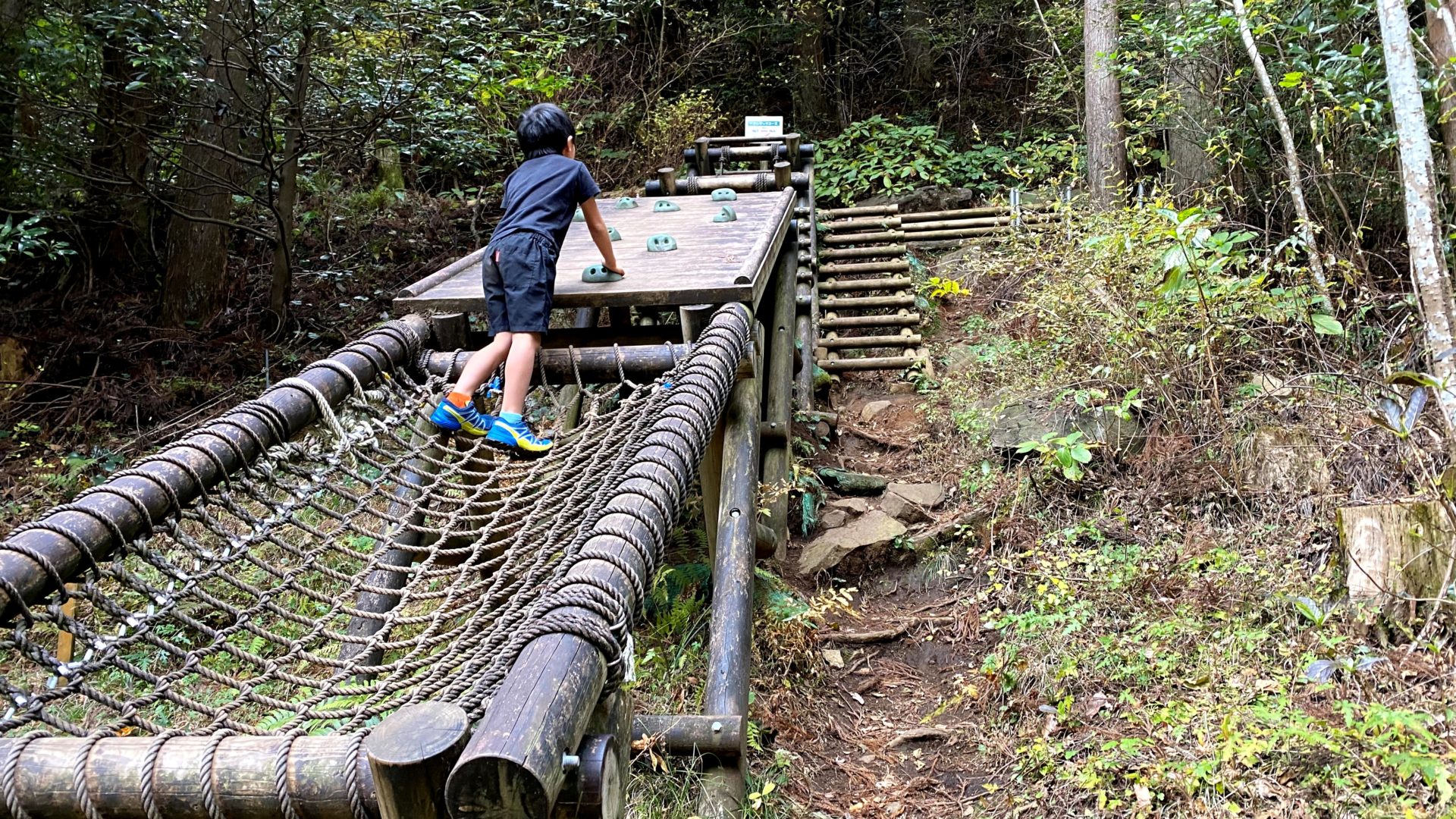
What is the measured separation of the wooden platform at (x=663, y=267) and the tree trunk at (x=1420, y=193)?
248 centimetres

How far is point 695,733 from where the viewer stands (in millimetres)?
2730

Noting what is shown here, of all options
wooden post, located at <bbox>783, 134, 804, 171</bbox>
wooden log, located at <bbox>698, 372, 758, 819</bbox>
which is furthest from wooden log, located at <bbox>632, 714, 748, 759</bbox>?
wooden post, located at <bbox>783, 134, 804, 171</bbox>

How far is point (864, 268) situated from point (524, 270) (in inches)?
184

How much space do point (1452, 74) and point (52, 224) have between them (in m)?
8.73

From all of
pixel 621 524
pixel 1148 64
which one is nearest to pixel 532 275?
pixel 621 524

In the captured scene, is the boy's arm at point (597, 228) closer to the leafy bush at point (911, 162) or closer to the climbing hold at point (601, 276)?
the climbing hold at point (601, 276)

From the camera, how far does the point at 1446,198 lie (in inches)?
196

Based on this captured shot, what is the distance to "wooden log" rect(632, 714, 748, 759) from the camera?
107 inches

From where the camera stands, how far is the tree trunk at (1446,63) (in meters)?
3.84

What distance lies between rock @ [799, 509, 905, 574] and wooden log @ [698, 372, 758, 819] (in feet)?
3.24

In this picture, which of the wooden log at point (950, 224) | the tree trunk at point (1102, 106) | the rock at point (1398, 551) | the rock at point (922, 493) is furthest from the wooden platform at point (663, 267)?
the wooden log at point (950, 224)

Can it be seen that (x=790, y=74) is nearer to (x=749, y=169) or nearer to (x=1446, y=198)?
(x=749, y=169)

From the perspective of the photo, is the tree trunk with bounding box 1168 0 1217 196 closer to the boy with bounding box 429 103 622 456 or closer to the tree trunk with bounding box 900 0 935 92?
the boy with bounding box 429 103 622 456

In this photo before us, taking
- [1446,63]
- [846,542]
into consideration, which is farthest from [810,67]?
[846,542]
